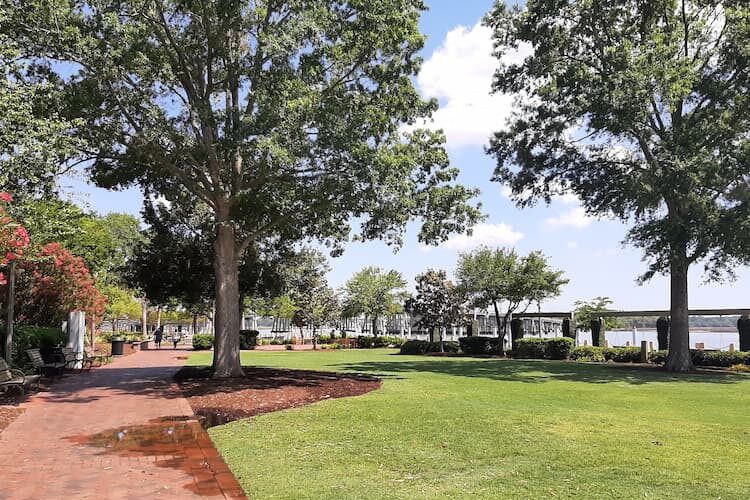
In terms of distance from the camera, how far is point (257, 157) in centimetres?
1362

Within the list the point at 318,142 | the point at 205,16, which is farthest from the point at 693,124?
the point at 205,16

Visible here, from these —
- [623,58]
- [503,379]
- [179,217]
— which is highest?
[623,58]

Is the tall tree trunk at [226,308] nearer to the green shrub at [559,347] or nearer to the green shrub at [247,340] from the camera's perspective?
the green shrub at [559,347]

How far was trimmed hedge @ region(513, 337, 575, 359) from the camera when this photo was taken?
31.4 m

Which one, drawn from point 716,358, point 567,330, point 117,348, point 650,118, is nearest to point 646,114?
point 650,118

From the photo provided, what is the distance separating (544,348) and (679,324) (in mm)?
8756

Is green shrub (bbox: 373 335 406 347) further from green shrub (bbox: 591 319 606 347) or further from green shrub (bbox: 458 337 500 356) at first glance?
green shrub (bbox: 591 319 606 347)

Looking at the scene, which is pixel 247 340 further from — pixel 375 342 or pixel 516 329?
pixel 516 329

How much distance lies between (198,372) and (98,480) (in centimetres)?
1216

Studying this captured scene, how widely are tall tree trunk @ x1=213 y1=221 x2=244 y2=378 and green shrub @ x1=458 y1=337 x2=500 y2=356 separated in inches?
868

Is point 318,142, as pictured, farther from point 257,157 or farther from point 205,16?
point 205,16

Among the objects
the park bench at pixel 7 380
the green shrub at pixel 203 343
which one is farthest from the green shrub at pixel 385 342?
the park bench at pixel 7 380

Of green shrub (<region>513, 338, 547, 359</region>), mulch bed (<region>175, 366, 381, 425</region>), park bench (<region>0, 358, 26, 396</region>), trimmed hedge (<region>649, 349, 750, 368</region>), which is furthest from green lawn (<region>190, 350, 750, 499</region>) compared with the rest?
green shrub (<region>513, 338, 547, 359</region>)

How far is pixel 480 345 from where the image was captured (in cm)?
3619
